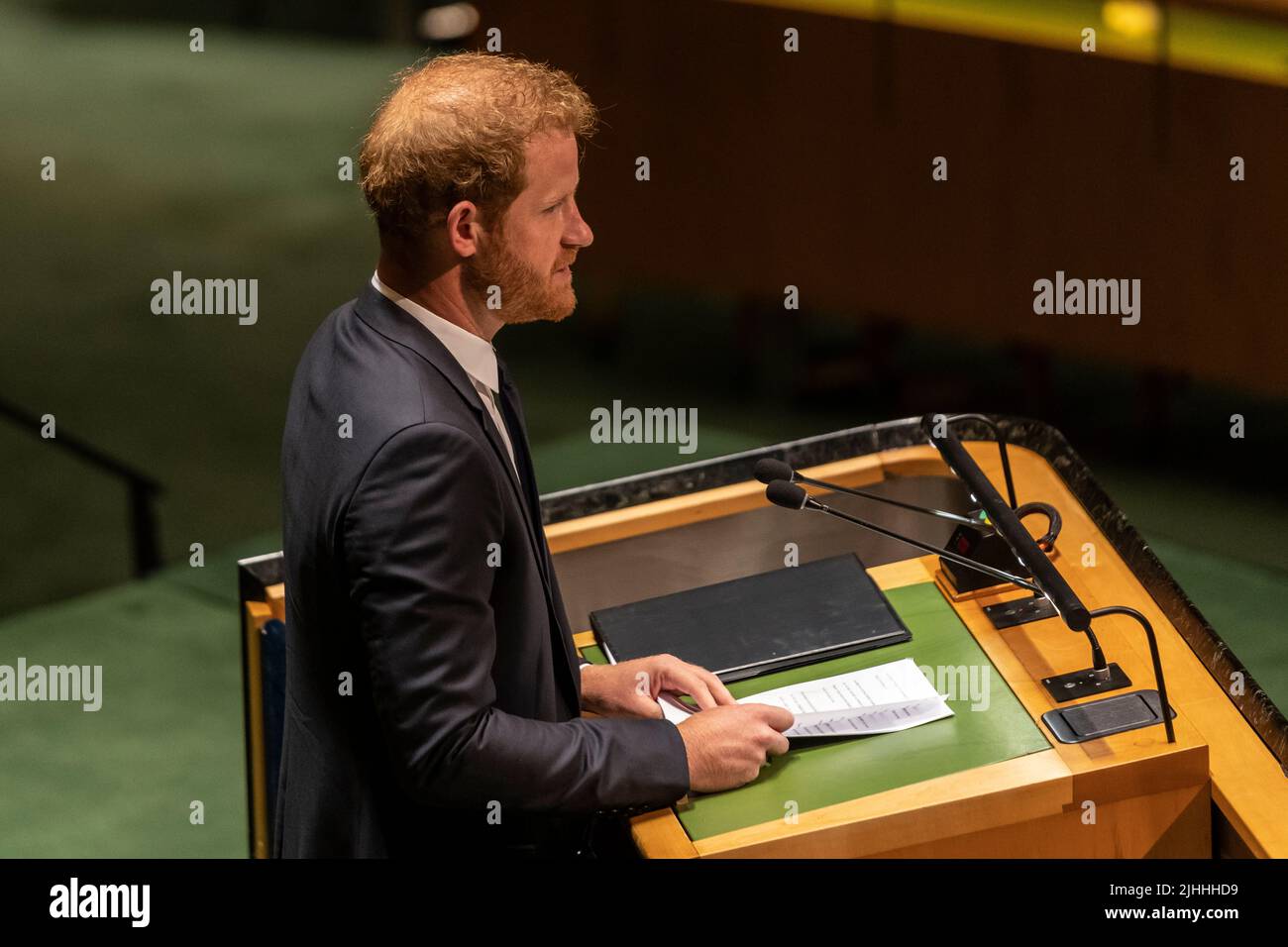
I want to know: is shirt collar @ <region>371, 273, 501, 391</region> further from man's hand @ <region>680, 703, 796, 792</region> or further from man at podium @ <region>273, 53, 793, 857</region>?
man's hand @ <region>680, 703, 796, 792</region>

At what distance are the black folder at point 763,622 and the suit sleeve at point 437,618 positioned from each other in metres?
0.60

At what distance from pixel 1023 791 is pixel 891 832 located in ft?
0.58

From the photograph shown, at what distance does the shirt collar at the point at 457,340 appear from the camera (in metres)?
2.05

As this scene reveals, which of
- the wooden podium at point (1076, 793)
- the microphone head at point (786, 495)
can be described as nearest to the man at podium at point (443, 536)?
the wooden podium at point (1076, 793)

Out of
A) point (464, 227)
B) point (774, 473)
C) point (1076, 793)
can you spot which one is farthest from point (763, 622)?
point (464, 227)

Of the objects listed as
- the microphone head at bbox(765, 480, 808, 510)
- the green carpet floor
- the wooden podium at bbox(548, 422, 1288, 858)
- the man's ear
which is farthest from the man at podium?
the green carpet floor

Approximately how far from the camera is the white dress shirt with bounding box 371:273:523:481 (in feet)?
6.73

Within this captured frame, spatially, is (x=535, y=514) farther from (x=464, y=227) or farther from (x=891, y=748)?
(x=891, y=748)

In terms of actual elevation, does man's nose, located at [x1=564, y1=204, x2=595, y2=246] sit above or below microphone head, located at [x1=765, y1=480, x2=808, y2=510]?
above

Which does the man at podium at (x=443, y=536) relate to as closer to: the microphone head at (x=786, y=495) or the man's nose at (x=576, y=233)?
the man's nose at (x=576, y=233)

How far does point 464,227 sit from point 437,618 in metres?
0.44

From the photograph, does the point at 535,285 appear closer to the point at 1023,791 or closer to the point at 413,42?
the point at 1023,791

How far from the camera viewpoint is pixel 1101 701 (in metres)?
2.38

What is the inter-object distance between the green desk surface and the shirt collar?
2.01 ft
